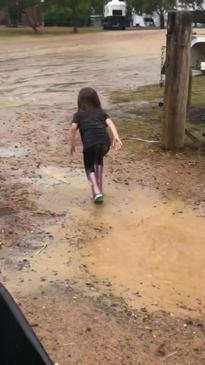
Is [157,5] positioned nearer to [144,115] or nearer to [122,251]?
[144,115]

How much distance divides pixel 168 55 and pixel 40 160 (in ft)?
6.98

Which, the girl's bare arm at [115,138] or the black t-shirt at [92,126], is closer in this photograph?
the girl's bare arm at [115,138]

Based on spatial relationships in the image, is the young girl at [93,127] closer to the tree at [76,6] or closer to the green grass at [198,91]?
the green grass at [198,91]

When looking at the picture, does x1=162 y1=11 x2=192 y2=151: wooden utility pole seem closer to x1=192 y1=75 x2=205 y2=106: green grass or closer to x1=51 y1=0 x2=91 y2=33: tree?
x1=192 y1=75 x2=205 y2=106: green grass

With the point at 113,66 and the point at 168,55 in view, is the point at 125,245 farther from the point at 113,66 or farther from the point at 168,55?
the point at 113,66

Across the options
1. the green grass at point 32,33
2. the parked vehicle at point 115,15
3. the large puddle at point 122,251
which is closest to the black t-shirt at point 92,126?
the large puddle at point 122,251

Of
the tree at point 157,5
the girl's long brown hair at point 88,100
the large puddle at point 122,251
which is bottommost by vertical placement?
the tree at point 157,5

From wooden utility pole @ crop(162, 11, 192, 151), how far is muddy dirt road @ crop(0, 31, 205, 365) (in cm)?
50

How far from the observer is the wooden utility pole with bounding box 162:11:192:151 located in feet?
28.9

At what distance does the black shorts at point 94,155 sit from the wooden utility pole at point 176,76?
222 centimetres

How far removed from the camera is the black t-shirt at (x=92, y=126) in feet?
22.8

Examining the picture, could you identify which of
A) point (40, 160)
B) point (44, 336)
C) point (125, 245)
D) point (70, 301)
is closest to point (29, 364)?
point (44, 336)

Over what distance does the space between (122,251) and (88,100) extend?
1868 mm

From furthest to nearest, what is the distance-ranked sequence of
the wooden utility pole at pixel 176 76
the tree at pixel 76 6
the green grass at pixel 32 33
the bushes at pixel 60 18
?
the bushes at pixel 60 18
the tree at pixel 76 6
the green grass at pixel 32 33
the wooden utility pole at pixel 176 76
